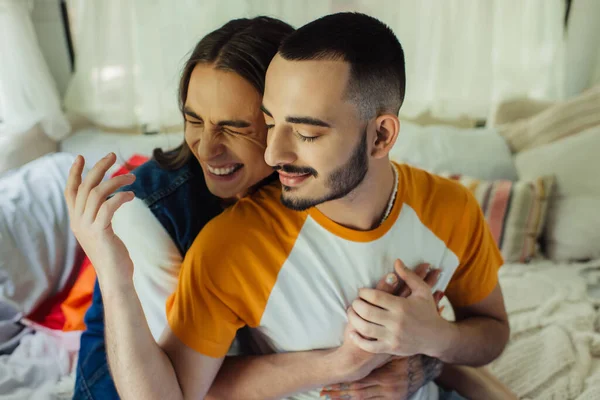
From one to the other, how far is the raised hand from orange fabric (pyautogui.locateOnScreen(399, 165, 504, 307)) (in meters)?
0.51

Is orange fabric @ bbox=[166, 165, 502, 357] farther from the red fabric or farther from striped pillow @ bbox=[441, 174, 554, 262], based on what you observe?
striped pillow @ bbox=[441, 174, 554, 262]

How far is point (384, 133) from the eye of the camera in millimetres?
842

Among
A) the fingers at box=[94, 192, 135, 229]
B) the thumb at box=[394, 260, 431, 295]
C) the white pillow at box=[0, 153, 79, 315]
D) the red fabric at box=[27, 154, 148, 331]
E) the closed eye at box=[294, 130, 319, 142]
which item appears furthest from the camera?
the red fabric at box=[27, 154, 148, 331]

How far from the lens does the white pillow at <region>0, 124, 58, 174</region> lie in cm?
95

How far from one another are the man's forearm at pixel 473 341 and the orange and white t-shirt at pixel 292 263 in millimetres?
100

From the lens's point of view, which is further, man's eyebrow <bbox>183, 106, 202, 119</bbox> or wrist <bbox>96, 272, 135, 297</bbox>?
man's eyebrow <bbox>183, 106, 202, 119</bbox>

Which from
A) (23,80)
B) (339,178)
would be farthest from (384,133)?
Result: (23,80)

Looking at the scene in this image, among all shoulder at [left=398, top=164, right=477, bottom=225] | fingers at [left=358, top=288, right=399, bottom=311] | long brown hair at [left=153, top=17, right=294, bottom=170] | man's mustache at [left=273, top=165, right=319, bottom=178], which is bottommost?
fingers at [left=358, top=288, right=399, bottom=311]

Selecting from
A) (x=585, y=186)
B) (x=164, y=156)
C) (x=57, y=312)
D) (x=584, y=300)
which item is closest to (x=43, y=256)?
(x=57, y=312)

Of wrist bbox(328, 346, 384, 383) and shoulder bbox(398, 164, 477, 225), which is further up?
shoulder bbox(398, 164, 477, 225)

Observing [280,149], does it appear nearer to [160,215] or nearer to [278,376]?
[160,215]

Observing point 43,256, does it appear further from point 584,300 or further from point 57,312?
point 584,300

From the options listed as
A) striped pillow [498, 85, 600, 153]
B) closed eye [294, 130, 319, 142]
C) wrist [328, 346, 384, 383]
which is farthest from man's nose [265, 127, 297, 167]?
striped pillow [498, 85, 600, 153]

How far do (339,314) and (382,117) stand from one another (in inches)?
13.5
